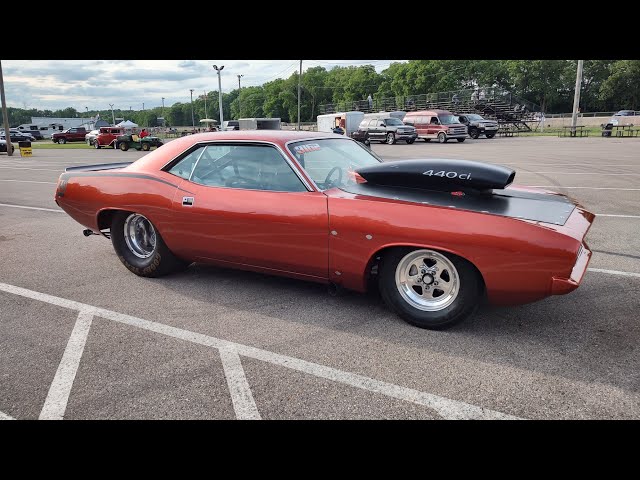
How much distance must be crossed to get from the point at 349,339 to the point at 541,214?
1.57 meters

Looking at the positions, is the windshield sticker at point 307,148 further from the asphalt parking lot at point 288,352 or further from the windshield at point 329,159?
the asphalt parking lot at point 288,352

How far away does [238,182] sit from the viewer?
411 centimetres

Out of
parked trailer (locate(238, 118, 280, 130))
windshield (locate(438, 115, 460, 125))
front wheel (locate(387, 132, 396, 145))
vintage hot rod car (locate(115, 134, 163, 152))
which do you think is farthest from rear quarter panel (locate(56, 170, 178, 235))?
parked trailer (locate(238, 118, 280, 130))

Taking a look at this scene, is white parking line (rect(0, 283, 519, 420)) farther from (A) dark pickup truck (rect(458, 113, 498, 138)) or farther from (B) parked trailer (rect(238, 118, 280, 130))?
(B) parked trailer (rect(238, 118, 280, 130))

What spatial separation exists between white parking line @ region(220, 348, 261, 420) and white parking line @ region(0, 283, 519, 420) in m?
0.09

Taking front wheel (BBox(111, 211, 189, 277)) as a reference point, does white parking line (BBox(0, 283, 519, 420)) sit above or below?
below

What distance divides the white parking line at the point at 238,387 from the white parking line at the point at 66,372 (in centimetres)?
87

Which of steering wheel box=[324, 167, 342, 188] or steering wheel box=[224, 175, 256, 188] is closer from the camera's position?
steering wheel box=[324, 167, 342, 188]

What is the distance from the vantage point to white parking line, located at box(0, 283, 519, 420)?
2.47 m

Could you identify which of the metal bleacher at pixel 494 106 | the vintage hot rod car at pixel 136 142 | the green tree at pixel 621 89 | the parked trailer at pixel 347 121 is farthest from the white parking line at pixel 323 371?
the green tree at pixel 621 89

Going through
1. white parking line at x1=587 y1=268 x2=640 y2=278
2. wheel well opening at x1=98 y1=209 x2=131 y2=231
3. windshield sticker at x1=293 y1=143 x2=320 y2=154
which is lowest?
white parking line at x1=587 y1=268 x2=640 y2=278
